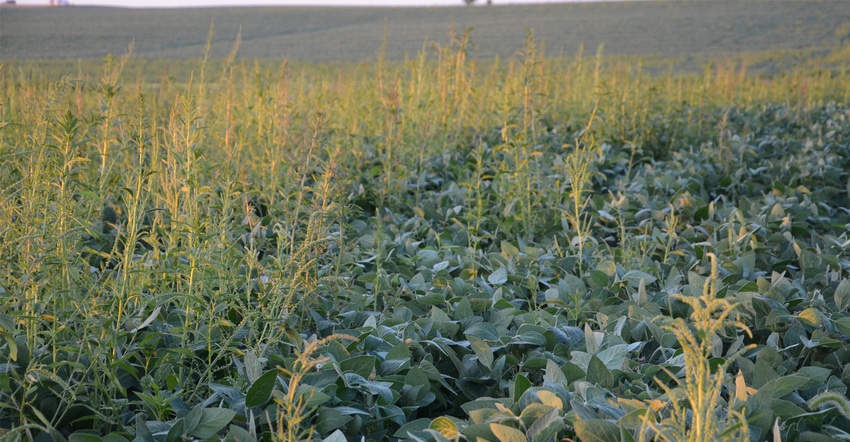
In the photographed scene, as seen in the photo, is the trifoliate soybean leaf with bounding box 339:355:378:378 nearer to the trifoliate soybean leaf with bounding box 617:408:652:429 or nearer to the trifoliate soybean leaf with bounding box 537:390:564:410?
the trifoliate soybean leaf with bounding box 537:390:564:410

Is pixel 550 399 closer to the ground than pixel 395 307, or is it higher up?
higher up

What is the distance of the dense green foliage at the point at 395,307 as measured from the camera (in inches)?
61.3

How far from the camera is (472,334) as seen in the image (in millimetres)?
2127

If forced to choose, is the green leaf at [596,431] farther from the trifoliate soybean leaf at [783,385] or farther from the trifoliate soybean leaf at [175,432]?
the trifoliate soybean leaf at [175,432]

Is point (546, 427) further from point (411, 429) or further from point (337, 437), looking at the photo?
point (337, 437)

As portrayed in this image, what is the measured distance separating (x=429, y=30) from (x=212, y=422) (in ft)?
106

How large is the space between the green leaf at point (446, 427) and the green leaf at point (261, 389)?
1.36ft

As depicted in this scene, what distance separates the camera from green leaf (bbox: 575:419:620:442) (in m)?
1.45

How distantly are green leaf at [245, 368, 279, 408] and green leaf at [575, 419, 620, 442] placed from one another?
0.75 metres

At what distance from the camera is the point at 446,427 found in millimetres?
1551

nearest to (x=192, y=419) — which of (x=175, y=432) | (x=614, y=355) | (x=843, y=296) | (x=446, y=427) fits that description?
(x=175, y=432)

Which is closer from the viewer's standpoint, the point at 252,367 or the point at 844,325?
the point at 252,367

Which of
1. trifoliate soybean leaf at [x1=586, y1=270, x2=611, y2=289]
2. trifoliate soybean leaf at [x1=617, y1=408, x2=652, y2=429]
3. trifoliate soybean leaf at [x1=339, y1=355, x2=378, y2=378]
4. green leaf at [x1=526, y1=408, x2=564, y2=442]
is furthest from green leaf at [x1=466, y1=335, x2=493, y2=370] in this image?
trifoliate soybean leaf at [x1=586, y1=270, x2=611, y2=289]

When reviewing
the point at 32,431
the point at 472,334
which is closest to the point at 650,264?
the point at 472,334
